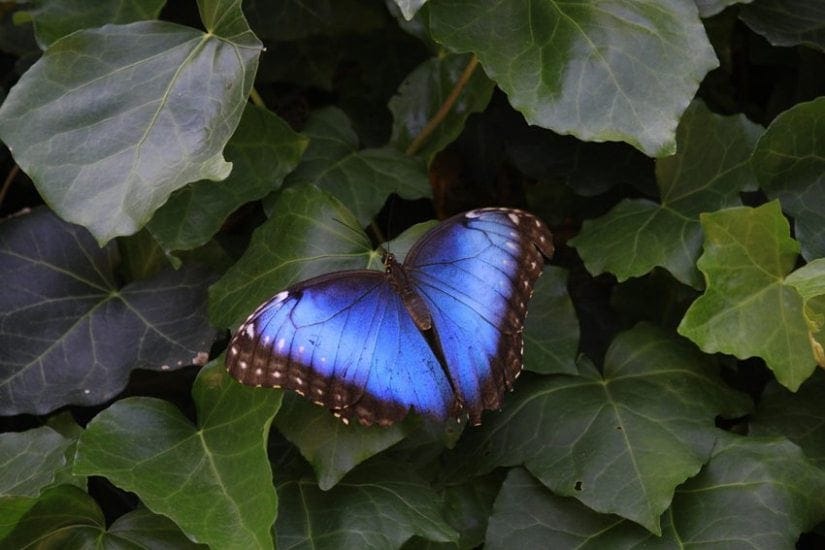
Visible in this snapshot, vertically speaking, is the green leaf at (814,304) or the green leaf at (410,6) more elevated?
the green leaf at (410,6)

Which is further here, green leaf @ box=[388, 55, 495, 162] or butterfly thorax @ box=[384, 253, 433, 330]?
green leaf @ box=[388, 55, 495, 162]

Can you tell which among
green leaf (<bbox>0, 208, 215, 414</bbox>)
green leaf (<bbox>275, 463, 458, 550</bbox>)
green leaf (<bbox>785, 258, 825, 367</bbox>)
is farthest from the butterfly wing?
green leaf (<bbox>785, 258, 825, 367</bbox>)

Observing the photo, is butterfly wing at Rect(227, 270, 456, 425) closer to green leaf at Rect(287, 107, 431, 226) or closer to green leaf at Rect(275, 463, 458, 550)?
green leaf at Rect(275, 463, 458, 550)

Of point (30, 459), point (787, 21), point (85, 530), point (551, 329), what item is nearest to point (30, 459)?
point (30, 459)

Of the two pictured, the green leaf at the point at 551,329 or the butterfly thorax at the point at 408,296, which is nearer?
the butterfly thorax at the point at 408,296

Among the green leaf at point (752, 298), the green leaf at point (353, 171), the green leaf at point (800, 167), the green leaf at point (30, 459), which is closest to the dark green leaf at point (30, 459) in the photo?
the green leaf at point (30, 459)

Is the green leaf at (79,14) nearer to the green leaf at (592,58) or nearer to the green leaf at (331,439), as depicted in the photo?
the green leaf at (592,58)

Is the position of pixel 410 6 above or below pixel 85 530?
above

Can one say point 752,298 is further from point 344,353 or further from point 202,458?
point 202,458
